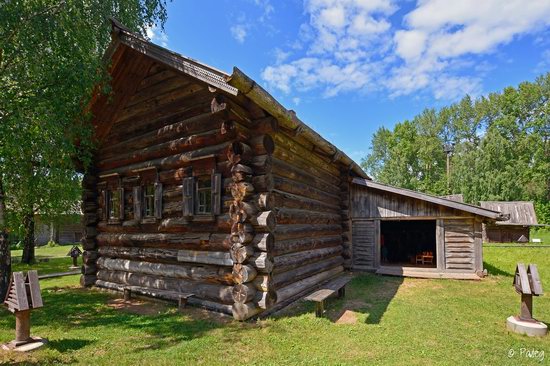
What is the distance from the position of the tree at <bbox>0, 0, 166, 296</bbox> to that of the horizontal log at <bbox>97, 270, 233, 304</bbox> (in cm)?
267

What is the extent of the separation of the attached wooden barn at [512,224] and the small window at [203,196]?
26754mm

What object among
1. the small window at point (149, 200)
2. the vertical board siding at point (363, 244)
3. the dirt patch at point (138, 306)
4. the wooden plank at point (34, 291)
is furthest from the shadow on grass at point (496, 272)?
the wooden plank at point (34, 291)

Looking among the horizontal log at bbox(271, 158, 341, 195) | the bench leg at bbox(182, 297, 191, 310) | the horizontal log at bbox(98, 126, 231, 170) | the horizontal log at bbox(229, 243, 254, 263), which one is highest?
the horizontal log at bbox(98, 126, 231, 170)

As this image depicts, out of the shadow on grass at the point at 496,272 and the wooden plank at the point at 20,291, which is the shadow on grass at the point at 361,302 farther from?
the wooden plank at the point at 20,291

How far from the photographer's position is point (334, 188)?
1267 cm

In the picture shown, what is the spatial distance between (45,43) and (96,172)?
4.47m

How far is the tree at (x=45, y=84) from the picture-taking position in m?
6.86

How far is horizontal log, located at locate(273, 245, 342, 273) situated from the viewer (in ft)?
25.1

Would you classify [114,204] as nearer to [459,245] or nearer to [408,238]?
[459,245]

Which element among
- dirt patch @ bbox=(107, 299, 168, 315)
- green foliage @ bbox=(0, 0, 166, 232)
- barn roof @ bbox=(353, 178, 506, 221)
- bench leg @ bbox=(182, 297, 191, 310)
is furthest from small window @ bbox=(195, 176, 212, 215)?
barn roof @ bbox=(353, 178, 506, 221)

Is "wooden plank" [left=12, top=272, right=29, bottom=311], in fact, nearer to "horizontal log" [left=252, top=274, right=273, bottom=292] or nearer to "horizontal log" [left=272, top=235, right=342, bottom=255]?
"horizontal log" [left=252, top=274, right=273, bottom=292]

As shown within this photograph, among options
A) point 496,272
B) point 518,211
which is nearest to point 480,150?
point 518,211

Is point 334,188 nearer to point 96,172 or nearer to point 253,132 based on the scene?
point 253,132

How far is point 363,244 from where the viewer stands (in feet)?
44.3
